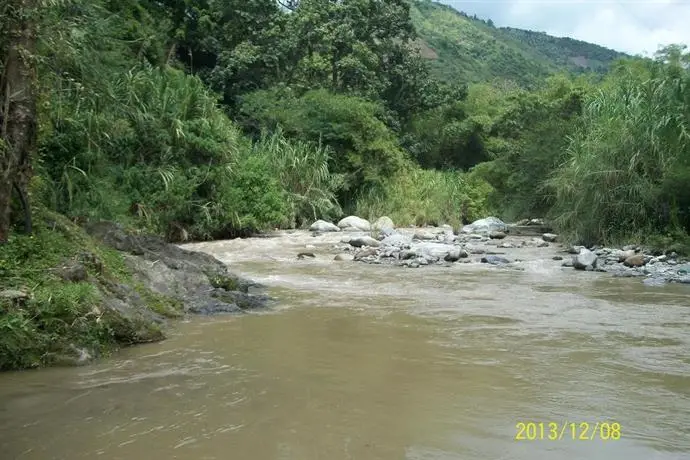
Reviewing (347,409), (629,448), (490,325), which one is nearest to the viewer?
(629,448)

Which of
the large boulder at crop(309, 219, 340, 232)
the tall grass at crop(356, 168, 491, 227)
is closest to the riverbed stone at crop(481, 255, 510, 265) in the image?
the large boulder at crop(309, 219, 340, 232)

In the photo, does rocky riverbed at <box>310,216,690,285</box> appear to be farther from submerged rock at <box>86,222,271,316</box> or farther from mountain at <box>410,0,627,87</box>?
mountain at <box>410,0,627,87</box>

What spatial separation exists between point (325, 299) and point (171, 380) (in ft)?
11.3

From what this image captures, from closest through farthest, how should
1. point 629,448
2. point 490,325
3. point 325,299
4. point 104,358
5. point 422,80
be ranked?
point 629,448 < point 104,358 < point 490,325 < point 325,299 < point 422,80

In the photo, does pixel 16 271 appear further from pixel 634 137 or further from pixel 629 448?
pixel 634 137

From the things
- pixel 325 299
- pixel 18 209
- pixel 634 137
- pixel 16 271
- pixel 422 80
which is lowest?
pixel 325 299

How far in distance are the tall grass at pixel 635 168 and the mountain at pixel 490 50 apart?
3226 centimetres

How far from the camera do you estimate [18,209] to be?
5.71m

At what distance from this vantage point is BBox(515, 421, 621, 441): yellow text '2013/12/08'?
3309mm

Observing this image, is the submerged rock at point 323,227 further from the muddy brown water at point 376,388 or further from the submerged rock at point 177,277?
the muddy brown water at point 376,388

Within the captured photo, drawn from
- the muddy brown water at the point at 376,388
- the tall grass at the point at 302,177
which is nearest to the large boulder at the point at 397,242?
the tall grass at the point at 302,177

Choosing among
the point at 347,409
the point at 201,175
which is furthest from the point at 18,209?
the point at 201,175

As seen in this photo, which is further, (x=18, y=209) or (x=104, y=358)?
(x=18, y=209)

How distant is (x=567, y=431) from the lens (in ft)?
11.2
